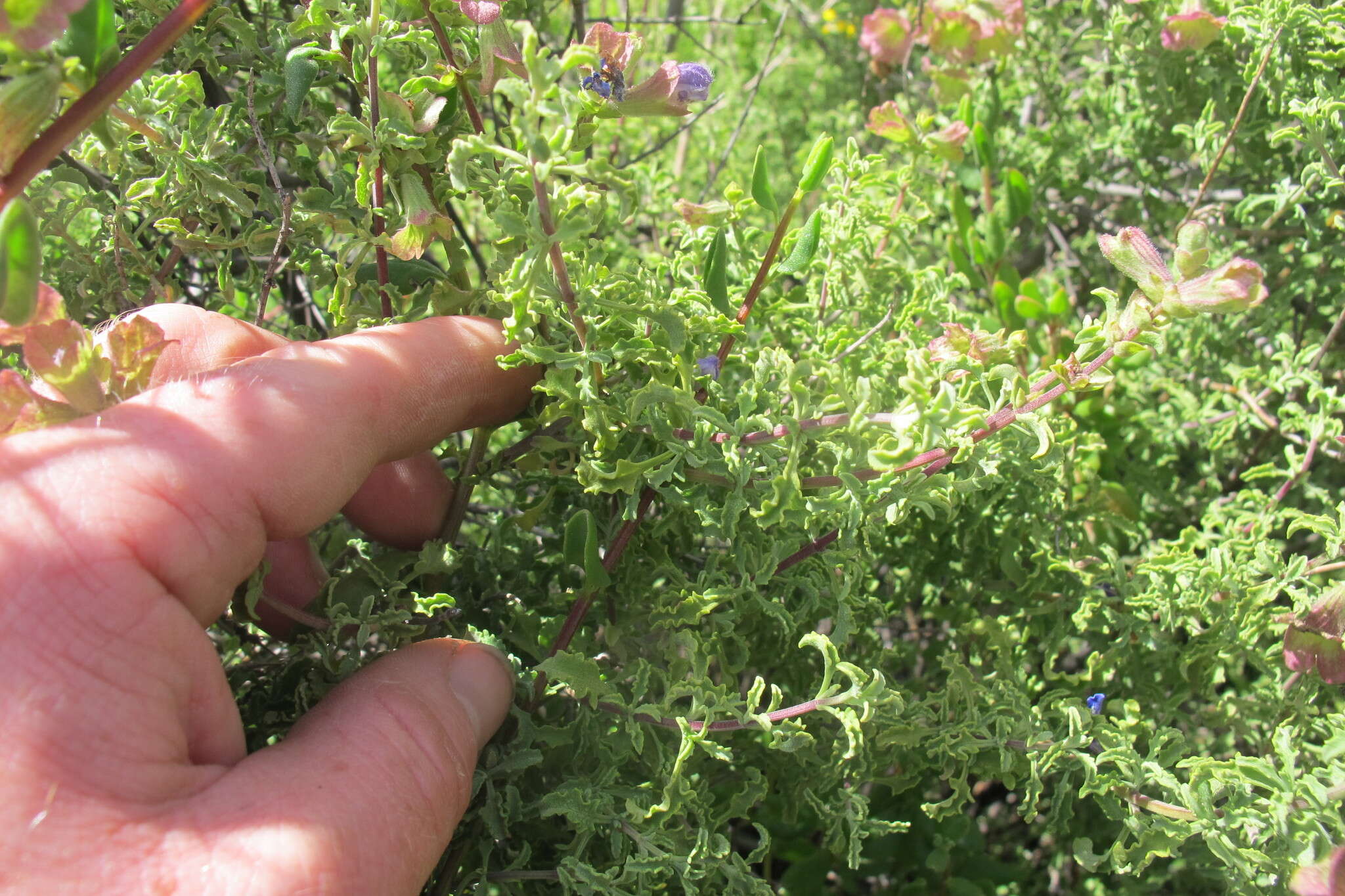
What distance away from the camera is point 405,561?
116 centimetres

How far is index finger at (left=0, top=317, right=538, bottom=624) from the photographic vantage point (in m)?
0.77

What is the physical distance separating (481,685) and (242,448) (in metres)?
0.37

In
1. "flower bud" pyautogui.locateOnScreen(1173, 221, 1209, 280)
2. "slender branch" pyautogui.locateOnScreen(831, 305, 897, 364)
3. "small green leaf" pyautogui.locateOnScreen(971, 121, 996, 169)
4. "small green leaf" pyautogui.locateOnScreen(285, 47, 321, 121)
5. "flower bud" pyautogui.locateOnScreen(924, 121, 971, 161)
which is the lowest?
"slender branch" pyautogui.locateOnScreen(831, 305, 897, 364)

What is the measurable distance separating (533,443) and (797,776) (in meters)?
0.59

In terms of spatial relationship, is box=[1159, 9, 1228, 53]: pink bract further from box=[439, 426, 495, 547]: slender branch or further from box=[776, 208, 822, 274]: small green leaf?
box=[439, 426, 495, 547]: slender branch

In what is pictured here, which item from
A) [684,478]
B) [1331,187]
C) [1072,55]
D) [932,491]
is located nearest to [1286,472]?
[1331,187]

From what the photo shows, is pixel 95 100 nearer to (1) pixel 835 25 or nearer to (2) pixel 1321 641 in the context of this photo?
(2) pixel 1321 641

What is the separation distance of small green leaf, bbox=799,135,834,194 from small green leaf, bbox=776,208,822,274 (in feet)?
0.19

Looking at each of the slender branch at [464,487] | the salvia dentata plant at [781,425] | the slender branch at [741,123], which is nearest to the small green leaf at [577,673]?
the salvia dentata plant at [781,425]

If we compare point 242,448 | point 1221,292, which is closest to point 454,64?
point 242,448

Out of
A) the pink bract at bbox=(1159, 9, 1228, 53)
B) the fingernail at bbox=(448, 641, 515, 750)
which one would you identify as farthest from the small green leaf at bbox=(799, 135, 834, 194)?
the pink bract at bbox=(1159, 9, 1228, 53)

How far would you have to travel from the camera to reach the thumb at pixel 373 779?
0.79 m

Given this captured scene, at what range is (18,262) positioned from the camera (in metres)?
0.71

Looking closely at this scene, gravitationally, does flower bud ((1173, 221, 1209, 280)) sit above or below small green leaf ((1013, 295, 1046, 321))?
above
